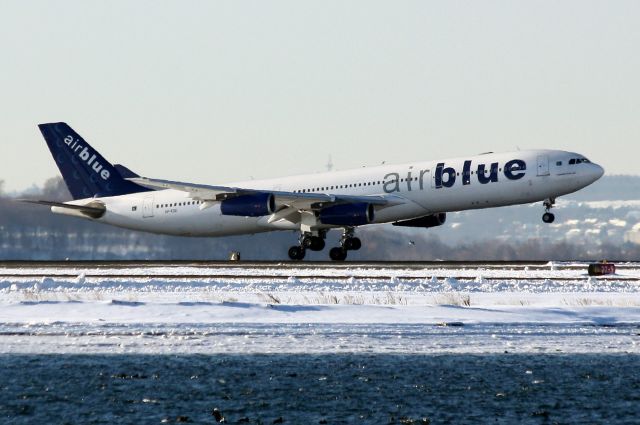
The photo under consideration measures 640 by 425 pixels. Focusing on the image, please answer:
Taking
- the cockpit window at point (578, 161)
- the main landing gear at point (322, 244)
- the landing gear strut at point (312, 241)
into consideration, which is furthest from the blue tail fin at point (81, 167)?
the cockpit window at point (578, 161)

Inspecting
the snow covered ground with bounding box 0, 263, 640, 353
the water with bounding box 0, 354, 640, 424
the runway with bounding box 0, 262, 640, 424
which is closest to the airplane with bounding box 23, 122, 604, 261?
the snow covered ground with bounding box 0, 263, 640, 353

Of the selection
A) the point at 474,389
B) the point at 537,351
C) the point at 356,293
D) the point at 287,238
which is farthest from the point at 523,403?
the point at 287,238

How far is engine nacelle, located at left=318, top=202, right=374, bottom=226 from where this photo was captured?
6312 cm

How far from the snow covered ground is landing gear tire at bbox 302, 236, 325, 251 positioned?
1498 cm

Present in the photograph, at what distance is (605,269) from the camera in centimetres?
5312

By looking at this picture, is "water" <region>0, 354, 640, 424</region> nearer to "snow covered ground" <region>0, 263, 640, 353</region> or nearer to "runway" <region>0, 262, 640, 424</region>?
"runway" <region>0, 262, 640, 424</region>

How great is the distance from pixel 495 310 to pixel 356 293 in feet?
24.2

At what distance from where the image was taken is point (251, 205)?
6431 cm

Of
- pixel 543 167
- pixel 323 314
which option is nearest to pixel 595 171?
pixel 543 167

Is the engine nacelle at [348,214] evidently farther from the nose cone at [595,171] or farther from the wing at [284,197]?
the nose cone at [595,171]

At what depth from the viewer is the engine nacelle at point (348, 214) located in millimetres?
63125

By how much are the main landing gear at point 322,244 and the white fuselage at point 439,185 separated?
1.11 metres

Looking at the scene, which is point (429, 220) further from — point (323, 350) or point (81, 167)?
point (323, 350)

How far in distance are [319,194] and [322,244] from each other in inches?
149
